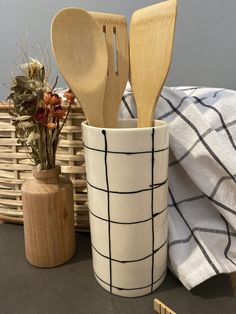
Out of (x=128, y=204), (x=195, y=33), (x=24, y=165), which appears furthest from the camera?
(x=195, y=33)

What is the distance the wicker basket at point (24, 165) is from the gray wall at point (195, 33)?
1.35 ft

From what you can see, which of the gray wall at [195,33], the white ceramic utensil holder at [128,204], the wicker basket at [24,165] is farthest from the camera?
the gray wall at [195,33]

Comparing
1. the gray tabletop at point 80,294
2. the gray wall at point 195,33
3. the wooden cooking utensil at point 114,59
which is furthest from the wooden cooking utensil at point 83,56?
the gray wall at point 195,33

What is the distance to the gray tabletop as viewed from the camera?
0.33 meters

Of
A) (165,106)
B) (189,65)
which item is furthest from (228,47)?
(165,106)

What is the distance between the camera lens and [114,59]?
0.38 metres

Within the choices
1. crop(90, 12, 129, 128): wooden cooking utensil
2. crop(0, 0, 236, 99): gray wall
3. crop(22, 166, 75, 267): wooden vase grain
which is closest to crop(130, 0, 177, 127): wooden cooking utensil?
crop(90, 12, 129, 128): wooden cooking utensil

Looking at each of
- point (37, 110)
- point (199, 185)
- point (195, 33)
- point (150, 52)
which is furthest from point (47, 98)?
point (195, 33)

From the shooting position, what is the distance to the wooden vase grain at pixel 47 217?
38 cm

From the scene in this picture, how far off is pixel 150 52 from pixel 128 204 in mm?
189

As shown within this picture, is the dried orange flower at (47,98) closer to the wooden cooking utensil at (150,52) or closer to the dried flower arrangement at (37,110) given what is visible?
the dried flower arrangement at (37,110)

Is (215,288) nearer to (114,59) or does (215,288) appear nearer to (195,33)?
(114,59)

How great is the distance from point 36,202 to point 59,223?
0.05 meters

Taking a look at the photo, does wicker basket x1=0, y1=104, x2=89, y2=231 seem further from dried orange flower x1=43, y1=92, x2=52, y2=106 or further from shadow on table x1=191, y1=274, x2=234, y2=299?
shadow on table x1=191, y1=274, x2=234, y2=299
